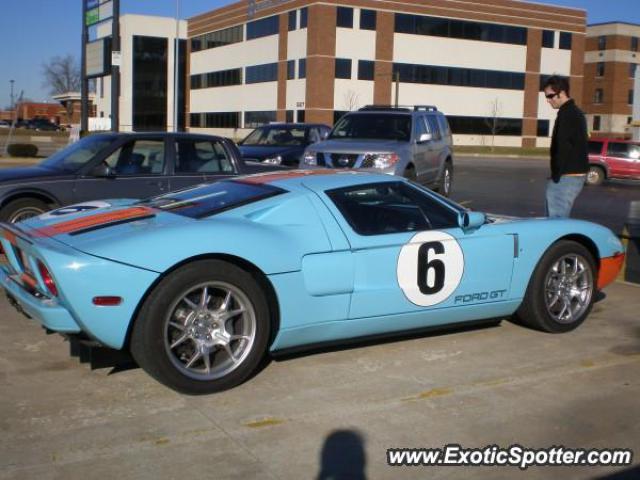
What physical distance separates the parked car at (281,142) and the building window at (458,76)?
40180 mm

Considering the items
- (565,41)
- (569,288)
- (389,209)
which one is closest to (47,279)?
(389,209)

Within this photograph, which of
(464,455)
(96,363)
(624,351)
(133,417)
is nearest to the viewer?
(464,455)

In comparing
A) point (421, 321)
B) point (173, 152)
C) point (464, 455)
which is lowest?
point (464, 455)

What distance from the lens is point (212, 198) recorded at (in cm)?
528

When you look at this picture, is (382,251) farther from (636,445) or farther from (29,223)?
(29,223)

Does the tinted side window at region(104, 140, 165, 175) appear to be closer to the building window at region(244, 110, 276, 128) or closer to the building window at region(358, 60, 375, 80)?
the building window at region(358, 60, 375, 80)

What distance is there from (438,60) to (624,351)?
54.0 metres

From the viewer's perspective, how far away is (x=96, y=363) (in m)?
4.40

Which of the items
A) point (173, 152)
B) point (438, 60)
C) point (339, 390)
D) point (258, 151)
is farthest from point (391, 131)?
point (438, 60)

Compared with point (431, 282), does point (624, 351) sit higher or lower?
lower

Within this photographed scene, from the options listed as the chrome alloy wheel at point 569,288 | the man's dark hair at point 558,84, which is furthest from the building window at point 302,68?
the chrome alloy wheel at point 569,288

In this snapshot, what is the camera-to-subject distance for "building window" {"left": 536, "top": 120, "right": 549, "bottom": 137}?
208 ft

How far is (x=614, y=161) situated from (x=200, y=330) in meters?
21.6

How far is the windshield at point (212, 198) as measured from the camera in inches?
198
